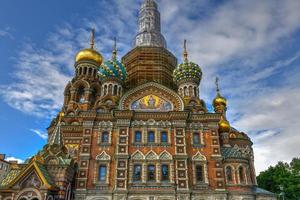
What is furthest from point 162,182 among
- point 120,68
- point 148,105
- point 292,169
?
point 292,169

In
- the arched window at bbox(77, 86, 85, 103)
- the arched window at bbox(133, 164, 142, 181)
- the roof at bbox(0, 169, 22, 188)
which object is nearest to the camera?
the roof at bbox(0, 169, 22, 188)

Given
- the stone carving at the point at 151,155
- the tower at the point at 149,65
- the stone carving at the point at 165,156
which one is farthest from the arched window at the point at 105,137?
the tower at the point at 149,65

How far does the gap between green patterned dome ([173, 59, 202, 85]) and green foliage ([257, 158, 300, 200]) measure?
15.5 meters

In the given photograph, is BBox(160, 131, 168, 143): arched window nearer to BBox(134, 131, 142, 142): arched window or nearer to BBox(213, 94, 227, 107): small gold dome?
BBox(134, 131, 142, 142): arched window

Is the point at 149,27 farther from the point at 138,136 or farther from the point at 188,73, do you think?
the point at 138,136

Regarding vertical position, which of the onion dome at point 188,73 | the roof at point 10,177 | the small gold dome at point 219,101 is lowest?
the roof at point 10,177

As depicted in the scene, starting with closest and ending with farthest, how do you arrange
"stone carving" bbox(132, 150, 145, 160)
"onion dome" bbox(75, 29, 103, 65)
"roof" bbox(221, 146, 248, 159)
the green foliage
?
"stone carving" bbox(132, 150, 145, 160), "roof" bbox(221, 146, 248, 159), the green foliage, "onion dome" bbox(75, 29, 103, 65)

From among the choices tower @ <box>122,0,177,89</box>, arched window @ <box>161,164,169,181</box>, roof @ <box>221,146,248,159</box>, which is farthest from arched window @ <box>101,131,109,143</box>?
roof @ <box>221,146,248,159</box>

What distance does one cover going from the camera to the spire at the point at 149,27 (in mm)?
39469

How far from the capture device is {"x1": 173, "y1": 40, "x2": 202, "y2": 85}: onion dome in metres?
28.9

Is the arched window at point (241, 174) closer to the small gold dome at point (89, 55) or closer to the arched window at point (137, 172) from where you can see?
the arched window at point (137, 172)

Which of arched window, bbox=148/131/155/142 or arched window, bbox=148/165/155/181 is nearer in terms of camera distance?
arched window, bbox=148/165/155/181

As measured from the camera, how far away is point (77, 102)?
104 feet

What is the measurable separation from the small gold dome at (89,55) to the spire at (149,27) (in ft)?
22.6
